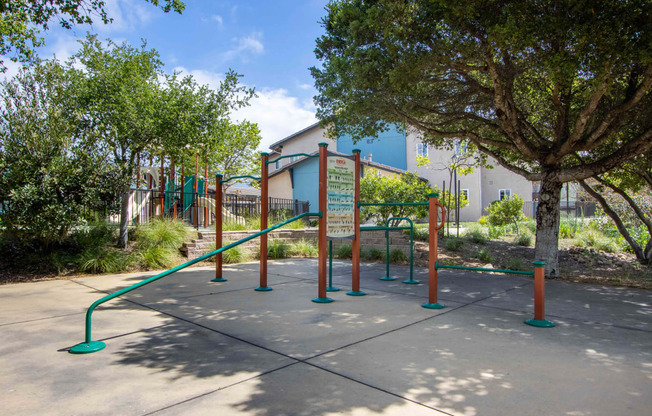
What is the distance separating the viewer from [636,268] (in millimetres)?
9438

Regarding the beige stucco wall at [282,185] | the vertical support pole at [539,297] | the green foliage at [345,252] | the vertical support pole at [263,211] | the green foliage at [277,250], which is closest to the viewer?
the vertical support pole at [539,297]

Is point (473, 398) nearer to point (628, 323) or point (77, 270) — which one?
point (628, 323)

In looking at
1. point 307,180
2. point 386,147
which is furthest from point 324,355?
point 386,147

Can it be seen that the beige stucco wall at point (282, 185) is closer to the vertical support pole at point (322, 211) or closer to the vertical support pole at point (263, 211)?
the vertical support pole at point (263, 211)

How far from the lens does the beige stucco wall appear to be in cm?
2895

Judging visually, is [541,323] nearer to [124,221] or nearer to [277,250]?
[277,250]

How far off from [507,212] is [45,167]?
1544 cm

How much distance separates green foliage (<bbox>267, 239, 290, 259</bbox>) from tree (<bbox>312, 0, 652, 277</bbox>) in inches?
143

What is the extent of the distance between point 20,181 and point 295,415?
7.48 meters

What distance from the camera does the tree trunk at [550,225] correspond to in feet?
26.8

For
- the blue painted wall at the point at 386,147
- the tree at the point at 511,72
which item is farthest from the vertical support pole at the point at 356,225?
the blue painted wall at the point at 386,147

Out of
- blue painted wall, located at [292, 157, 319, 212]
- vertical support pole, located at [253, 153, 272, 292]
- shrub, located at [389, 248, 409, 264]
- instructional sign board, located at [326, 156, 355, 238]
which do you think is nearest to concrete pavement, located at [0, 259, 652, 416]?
vertical support pole, located at [253, 153, 272, 292]

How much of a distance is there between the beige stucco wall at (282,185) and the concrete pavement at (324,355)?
2259 centimetres

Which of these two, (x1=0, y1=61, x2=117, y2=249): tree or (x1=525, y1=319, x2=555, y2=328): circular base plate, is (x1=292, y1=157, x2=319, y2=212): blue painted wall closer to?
(x1=0, y1=61, x2=117, y2=249): tree
